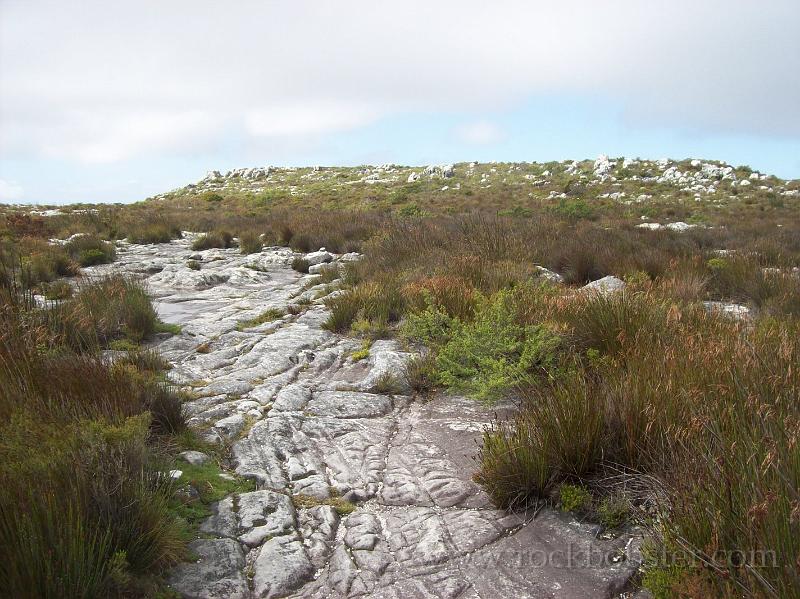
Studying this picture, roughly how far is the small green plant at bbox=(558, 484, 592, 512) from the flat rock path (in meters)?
0.07

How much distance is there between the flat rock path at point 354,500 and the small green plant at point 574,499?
7 cm

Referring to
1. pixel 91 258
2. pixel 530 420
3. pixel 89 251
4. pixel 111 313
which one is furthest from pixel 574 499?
pixel 89 251

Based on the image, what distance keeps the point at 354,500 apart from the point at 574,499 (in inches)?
48.0

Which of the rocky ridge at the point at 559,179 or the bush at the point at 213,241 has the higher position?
the rocky ridge at the point at 559,179

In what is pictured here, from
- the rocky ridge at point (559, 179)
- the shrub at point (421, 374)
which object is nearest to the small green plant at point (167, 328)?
the shrub at point (421, 374)

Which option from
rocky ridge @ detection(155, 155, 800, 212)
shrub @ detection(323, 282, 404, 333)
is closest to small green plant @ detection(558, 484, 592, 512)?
shrub @ detection(323, 282, 404, 333)

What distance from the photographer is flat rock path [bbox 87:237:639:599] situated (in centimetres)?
237

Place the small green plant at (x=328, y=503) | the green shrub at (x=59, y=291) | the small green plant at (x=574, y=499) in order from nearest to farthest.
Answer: the small green plant at (x=574, y=499) → the small green plant at (x=328, y=503) → the green shrub at (x=59, y=291)

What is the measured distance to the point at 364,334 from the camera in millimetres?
5910

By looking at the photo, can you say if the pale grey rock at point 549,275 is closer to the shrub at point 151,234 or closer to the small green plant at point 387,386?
the small green plant at point 387,386

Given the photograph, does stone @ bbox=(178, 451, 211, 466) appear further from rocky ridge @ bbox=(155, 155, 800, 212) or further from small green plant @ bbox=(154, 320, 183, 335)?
rocky ridge @ bbox=(155, 155, 800, 212)

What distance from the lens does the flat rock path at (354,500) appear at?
2.37 meters

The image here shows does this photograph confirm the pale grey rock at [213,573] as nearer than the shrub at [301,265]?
Yes

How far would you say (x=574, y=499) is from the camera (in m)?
2.71
